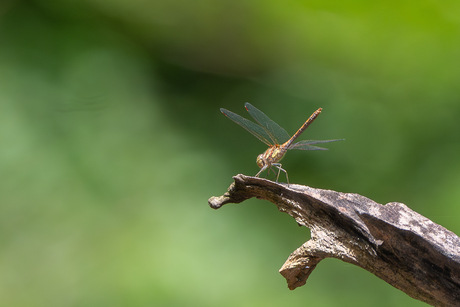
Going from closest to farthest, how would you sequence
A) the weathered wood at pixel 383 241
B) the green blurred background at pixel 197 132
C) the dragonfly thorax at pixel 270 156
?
the weathered wood at pixel 383 241, the dragonfly thorax at pixel 270 156, the green blurred background at pixel 197 132

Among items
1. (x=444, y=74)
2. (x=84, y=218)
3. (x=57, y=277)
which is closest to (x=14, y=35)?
(x=84, y=218)

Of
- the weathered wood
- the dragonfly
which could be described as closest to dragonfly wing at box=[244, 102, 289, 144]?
the dragonfly

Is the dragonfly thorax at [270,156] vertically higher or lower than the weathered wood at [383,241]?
lower

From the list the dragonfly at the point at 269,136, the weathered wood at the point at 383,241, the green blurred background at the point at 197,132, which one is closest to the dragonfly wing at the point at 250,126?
the dragonfly at the point at 269,136

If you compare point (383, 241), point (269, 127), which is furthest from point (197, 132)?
point (383, 241)

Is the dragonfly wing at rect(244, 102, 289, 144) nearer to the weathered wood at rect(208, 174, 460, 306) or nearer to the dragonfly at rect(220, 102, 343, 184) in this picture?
the dragonfly at rect(220, 102, 343, 184)

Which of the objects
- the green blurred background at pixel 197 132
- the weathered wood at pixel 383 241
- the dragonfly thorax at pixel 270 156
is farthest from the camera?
the green blurred background at pixel 197 132

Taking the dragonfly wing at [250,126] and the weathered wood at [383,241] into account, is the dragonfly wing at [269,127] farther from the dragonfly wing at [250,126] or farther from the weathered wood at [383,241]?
the weathered wood at [383,241]
